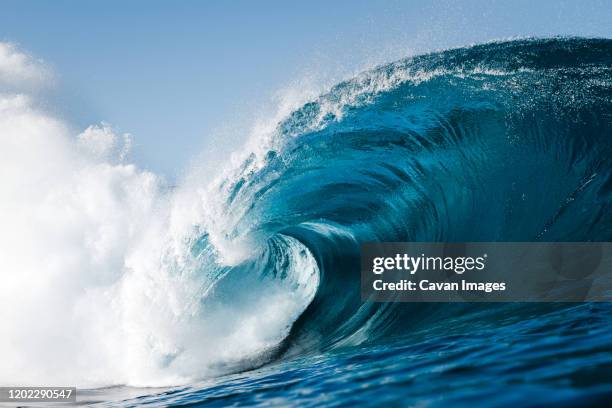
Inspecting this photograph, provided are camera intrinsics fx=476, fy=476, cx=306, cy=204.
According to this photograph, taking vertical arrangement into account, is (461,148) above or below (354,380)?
above

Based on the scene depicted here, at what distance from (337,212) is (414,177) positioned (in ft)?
5.43

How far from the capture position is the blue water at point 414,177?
24.5 ft

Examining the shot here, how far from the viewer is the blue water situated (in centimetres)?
745

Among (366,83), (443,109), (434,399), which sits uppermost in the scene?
(366,83)

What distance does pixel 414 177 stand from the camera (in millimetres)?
8875

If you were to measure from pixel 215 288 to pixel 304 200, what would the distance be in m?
2.46

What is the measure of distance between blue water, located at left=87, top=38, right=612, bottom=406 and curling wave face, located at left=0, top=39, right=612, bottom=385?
0.03m

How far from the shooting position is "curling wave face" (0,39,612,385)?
712 cm

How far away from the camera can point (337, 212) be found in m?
9.46

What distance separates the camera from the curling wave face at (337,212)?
7121 mm

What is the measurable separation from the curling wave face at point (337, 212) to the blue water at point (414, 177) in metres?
0.03

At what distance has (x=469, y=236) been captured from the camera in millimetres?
8125

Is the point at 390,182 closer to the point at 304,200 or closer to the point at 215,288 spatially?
the point at 304,200

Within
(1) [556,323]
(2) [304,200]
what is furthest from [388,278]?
(1) [556,323]
